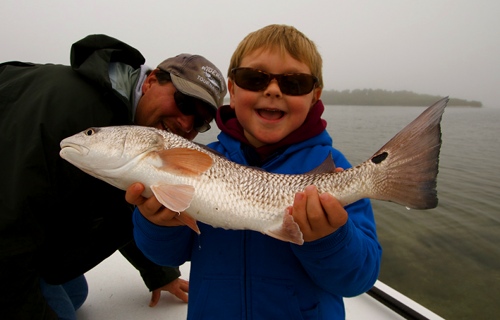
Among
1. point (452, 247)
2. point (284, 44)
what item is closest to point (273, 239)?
point (284, 44)

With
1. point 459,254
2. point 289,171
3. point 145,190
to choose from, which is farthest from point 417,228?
point 145,190

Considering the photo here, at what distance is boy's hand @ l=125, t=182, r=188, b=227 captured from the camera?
78.6 inches

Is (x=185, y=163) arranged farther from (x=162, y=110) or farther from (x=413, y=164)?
(x=162, y=110)

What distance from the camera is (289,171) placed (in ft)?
7.91

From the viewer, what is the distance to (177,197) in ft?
6.34

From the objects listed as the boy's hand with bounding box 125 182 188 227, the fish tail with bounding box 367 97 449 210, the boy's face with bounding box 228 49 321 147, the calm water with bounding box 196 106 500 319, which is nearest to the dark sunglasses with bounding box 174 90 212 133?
the boy's face with bounding box 228 49 321 147

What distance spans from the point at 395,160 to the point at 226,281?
1.31 m

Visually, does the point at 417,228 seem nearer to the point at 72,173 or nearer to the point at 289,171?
the point at 289,171

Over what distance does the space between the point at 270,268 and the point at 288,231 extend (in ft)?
1.28

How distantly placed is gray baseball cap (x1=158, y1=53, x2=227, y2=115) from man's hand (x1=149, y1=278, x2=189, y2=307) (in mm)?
2126

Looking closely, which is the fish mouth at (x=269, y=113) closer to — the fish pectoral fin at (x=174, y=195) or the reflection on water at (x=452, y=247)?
the fish pectoral fin at (x=174, y=195)

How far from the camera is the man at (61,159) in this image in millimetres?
2336

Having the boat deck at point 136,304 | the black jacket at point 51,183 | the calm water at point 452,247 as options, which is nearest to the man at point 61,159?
the black jacket at point 51,183

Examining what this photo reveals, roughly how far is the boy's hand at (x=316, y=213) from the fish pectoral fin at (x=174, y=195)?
0.63 meters
